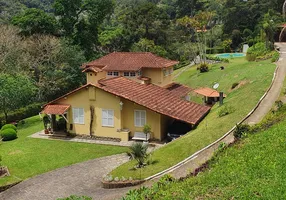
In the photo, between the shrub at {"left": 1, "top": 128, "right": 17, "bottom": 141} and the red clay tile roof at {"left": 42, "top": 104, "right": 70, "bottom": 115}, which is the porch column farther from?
the shrub at {"left": 1, "top": 128, "right": 17, "bottom": 141}

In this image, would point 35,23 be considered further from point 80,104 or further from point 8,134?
point 80,104

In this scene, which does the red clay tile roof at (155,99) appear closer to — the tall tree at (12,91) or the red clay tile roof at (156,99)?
the red clay tile roof at (156,99)

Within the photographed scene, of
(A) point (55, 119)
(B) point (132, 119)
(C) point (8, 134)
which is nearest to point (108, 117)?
(B) point (132, 119)

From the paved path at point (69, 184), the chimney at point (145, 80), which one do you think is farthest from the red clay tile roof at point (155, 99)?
the paved path at point (69, 184)

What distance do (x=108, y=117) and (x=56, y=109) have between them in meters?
4.06

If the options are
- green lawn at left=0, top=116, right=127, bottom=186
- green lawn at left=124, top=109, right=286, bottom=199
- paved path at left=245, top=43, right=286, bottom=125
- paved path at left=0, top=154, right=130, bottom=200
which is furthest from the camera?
paved path at left=245, top=43, right=286, bottom=125

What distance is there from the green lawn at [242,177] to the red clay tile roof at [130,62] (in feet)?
57.7

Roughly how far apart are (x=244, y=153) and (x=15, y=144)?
695 inches

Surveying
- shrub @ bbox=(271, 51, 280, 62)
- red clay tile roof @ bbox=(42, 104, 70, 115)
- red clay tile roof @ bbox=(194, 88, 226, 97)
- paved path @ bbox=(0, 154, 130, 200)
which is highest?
shrub @ bbox=(271, 51, 280, 62)

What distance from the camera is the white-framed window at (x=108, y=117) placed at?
82.2 ft

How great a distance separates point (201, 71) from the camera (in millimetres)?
44969

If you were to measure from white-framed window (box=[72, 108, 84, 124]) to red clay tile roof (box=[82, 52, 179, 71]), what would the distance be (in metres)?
6.71

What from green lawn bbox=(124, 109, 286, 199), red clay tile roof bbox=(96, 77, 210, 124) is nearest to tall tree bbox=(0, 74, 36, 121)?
red clay tile roof bbox=(96, 77, 210, 124)

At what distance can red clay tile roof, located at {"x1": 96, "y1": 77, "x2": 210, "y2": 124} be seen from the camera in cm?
2392
